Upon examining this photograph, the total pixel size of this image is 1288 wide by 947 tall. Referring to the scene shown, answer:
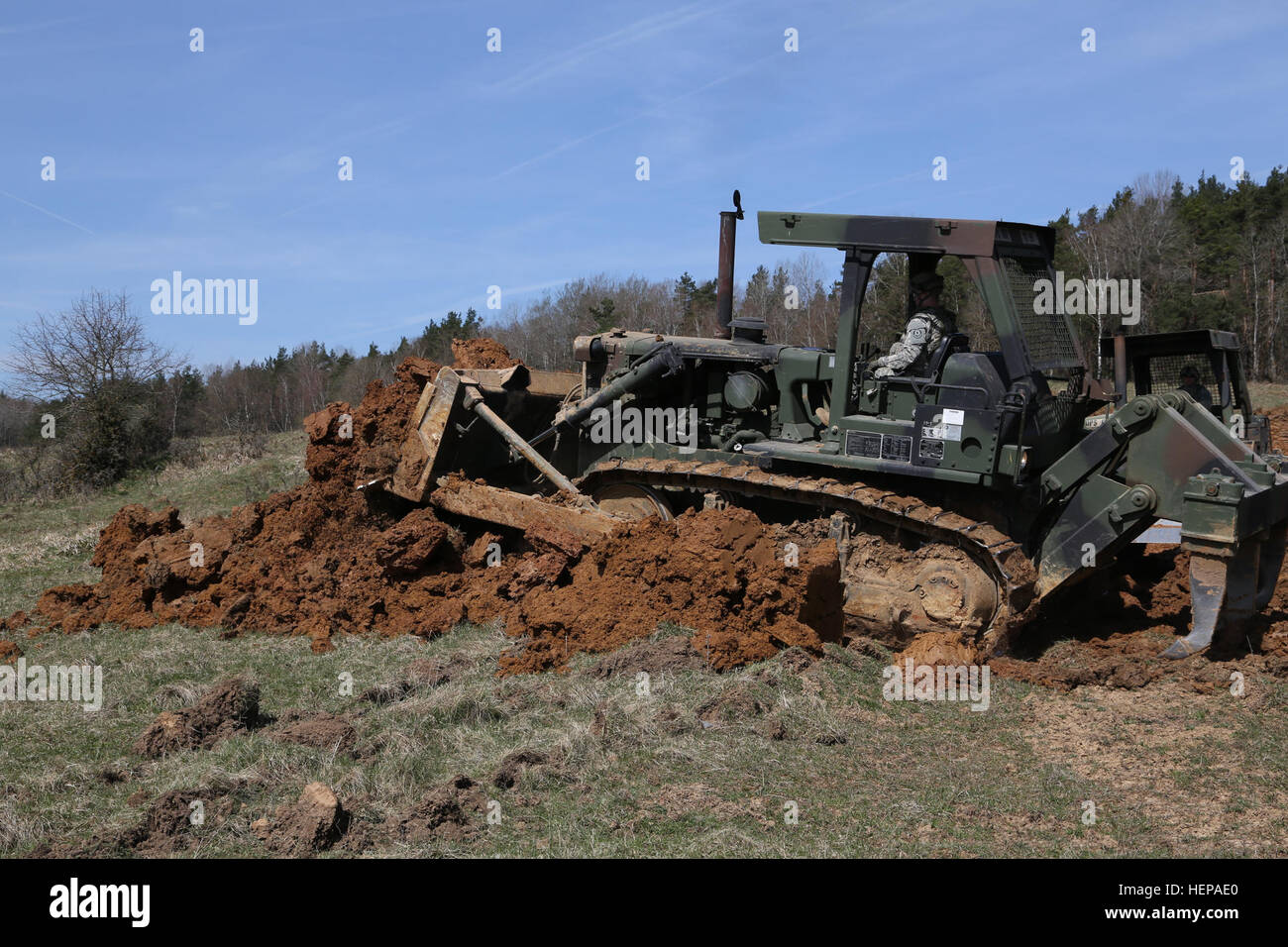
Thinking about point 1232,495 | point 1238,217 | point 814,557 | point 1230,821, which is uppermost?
point 1238,217

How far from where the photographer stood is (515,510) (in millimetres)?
9758

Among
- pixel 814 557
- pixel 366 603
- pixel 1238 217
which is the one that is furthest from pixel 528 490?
pixel 1238 217

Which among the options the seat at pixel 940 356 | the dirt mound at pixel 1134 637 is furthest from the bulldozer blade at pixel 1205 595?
the seat at pixel 940 356

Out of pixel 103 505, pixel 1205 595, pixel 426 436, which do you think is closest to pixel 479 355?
pixel 426 436

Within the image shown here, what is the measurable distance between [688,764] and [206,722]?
3.03 m

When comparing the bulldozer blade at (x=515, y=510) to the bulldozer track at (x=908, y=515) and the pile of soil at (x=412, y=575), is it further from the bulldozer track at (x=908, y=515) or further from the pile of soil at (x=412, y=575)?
the bulldozer track at (x=908, y=515)

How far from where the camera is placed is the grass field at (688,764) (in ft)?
17.2

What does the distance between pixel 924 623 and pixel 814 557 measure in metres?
1.08

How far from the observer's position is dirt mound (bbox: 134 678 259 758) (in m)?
6.46

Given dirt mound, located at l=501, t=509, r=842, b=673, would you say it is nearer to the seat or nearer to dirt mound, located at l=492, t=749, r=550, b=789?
the seat

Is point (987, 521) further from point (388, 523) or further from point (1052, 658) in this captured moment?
point (388, 523)

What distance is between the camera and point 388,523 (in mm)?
10625

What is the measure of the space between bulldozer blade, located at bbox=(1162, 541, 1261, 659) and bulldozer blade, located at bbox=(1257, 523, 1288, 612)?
57cm
